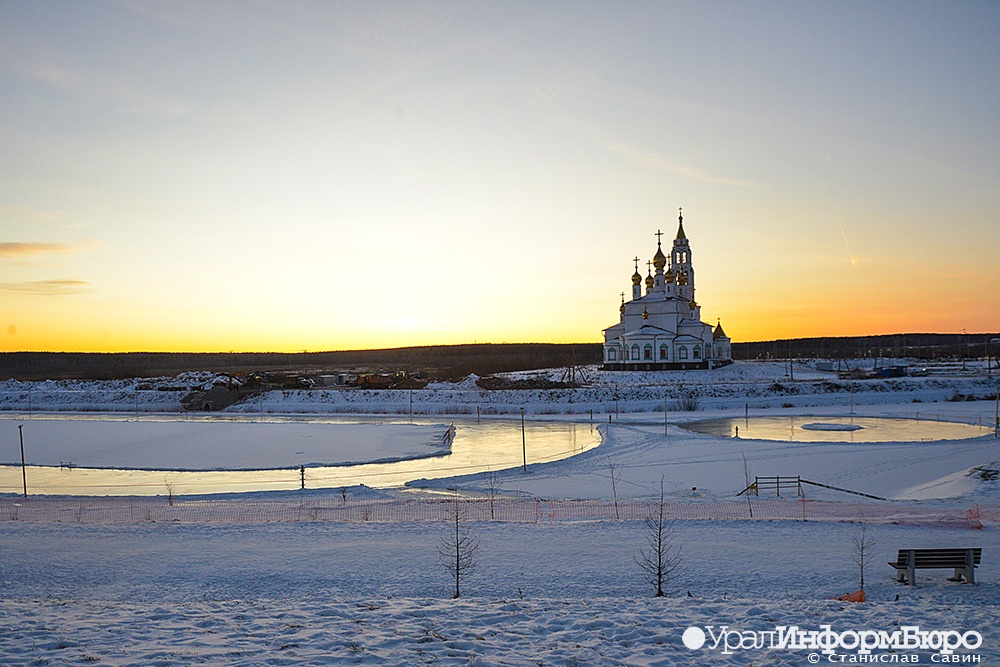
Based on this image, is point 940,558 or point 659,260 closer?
point 940,558

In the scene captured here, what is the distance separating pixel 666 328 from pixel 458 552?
69964mm

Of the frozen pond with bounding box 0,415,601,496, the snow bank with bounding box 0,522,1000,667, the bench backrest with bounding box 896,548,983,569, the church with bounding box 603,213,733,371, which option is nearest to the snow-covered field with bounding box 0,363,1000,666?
the snow bank with bounding box 0,522,1000,667

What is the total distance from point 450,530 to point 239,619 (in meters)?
6.79

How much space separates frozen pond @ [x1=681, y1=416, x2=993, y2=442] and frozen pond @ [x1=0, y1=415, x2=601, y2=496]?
8617 millimetres

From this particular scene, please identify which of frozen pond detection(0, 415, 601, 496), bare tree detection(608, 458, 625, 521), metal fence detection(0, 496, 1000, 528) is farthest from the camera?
frozen pond detection(0, 415, 601, 496)

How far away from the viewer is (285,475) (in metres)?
27.4

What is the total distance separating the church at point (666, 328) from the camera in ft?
250

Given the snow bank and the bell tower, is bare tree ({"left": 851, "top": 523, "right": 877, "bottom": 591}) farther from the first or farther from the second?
the bell tower

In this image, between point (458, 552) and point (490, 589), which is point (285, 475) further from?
point (490, 589)

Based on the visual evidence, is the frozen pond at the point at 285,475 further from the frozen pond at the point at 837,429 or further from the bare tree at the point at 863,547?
the bare tree at the point at 863,547

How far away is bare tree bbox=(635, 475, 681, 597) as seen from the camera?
11906mm

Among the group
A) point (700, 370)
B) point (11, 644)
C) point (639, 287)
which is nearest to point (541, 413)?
point (700, 370)

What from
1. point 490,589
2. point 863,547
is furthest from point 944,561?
point 490,589
